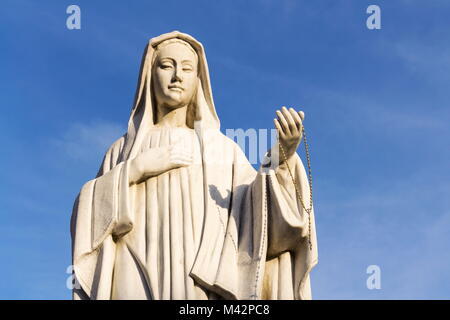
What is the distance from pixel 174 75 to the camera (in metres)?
16.9

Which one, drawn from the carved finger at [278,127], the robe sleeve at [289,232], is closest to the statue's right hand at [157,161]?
the robe sleeve at [289,232]

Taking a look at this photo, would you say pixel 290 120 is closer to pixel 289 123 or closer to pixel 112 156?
pixel 289 123

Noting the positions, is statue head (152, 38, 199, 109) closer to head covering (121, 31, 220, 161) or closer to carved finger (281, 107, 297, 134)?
head covering (121, 31, 220, 161)

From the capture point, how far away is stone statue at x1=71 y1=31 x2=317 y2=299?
15375 millimetres

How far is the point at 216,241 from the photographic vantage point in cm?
1568

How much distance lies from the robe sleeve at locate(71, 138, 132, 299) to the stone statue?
12mm

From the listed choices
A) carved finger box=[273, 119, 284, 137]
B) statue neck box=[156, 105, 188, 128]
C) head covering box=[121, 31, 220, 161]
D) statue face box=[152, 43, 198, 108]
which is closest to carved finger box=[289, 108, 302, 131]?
carved finger box=[273, 119, 284, 137]

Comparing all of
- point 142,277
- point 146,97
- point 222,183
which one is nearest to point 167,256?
point 142,277

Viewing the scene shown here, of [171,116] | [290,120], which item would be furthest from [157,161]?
[290,120]

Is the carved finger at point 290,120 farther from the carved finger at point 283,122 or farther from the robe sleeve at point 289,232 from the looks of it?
the robe sleeve at point 289,232
